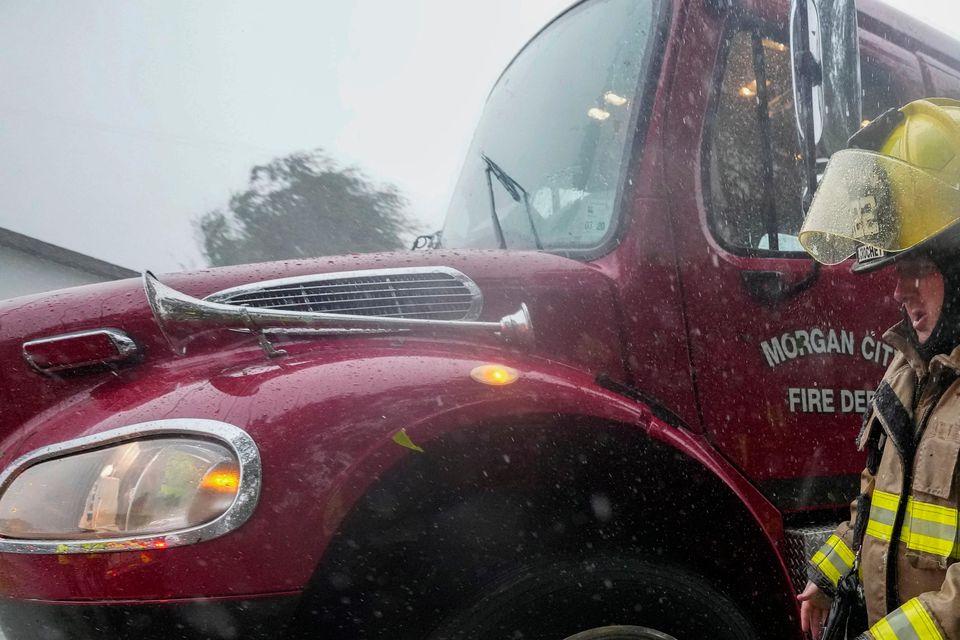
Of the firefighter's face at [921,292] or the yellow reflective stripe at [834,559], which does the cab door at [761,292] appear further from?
the firefighter's face at [921,292]

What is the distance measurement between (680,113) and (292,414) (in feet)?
4.63

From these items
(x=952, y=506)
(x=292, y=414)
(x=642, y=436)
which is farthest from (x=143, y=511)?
(x=952, y=506)

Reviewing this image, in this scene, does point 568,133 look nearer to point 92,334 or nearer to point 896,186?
point 896,186

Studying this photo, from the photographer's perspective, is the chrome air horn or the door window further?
the door window

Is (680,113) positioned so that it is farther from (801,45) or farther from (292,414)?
(292,414)

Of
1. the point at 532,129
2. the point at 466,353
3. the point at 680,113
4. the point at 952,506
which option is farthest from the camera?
the point at 532,129

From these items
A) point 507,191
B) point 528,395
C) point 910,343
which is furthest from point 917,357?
point 507,191

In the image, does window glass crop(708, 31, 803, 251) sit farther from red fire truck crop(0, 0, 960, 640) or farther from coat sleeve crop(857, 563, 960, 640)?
coat sleeve crop(857, 563, 960, 640)

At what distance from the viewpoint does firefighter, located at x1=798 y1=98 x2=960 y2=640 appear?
134cm

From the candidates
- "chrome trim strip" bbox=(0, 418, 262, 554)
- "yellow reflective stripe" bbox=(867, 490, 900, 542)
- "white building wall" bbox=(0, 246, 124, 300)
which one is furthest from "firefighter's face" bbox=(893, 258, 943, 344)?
"white building wall" bbox=(0, 246, 124, 300)

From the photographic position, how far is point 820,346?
2.20m

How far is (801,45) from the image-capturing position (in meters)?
1.80

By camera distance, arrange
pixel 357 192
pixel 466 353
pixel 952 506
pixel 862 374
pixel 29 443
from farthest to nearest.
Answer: pixel 357 192, pixel 862 374, pixel 466 353, pixel 29 443, pixel 952 506

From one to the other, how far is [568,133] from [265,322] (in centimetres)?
117
